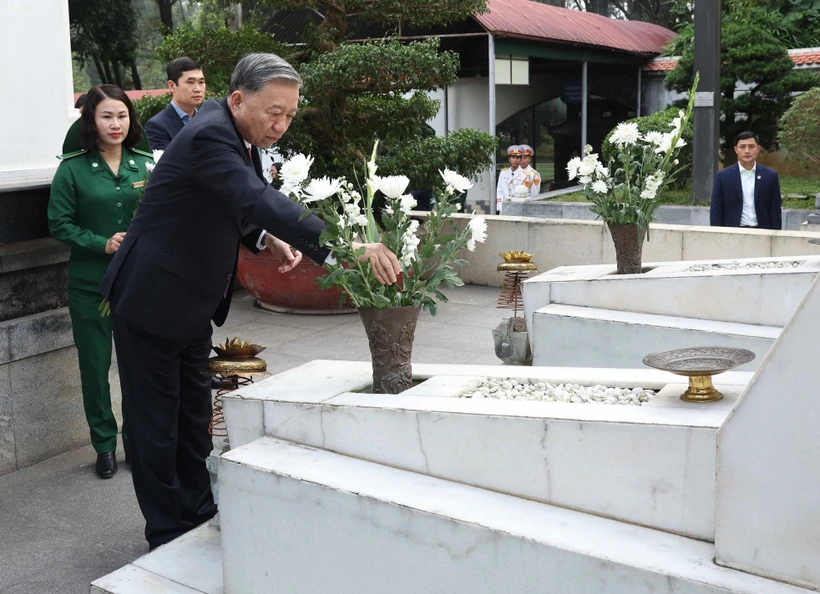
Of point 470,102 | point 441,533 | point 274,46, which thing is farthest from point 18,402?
point 470,102

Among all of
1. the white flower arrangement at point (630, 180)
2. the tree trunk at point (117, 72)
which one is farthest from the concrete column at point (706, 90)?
the tree trunk at point (117, 72)

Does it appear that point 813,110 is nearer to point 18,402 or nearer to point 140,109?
point 140,109

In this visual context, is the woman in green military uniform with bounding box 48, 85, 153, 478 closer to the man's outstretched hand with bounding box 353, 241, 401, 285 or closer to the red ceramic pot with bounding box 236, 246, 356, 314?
the man's outstretched hand with bounding box 353, 241, 401, 285

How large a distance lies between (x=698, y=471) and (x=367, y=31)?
14384mm

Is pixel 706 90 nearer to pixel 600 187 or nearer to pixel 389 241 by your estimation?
pixel 600 187

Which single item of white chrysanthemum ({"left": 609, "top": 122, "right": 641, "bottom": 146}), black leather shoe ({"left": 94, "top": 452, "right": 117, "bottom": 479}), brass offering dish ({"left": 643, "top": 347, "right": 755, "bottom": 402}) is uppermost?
white chrysanthemum ({"left": 609, "top": 122, "right": 641, "bottom": 146})

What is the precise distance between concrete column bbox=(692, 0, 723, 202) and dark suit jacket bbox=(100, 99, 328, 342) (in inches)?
400

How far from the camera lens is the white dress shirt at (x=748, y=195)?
7.51m

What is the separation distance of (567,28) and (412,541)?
52.1 feet

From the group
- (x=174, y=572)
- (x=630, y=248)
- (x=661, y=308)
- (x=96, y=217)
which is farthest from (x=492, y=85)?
(x=174, y=572)

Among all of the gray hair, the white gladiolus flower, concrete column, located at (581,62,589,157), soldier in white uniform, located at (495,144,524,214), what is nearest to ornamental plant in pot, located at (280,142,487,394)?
the gray hair

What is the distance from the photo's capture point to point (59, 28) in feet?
16.2

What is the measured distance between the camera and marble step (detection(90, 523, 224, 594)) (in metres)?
3.05

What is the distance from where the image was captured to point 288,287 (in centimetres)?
765
